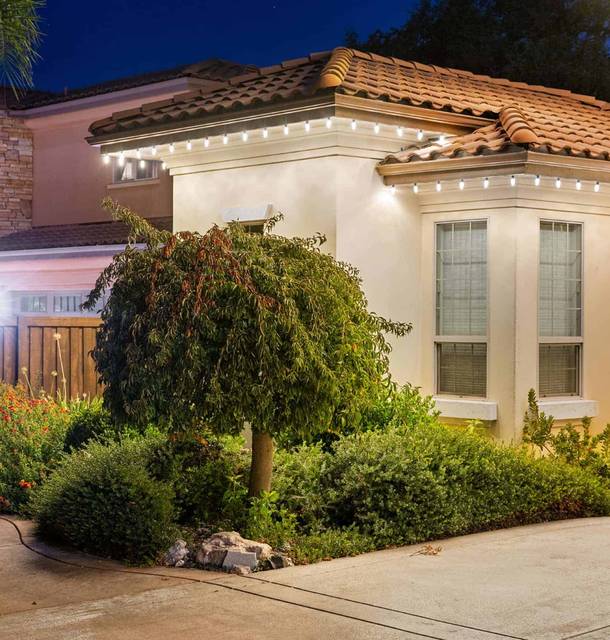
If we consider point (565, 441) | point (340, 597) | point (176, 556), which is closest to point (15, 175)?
point (565, 441)

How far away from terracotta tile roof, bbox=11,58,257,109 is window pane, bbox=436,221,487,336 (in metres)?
9.87

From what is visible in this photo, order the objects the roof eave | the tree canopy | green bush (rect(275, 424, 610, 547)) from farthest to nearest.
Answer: the tree canopy → the roof eave → green bush (rect(275, 424, 610, 547))

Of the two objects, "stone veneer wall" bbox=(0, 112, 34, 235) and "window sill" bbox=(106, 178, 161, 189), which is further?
"stone veneer wall" bbox=(0, 112, 34, 235)

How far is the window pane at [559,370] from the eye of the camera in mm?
11891

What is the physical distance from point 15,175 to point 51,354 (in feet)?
31.2

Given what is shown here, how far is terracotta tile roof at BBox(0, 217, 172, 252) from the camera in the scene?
19.4 metres

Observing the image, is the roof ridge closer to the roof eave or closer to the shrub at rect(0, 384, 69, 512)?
the roof eave

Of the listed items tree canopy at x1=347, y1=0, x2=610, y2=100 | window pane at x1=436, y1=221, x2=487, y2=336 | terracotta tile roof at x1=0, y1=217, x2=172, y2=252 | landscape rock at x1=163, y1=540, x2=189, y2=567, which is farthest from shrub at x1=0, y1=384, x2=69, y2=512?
tree canopy at x1=347, y1=0, x2=610, y2=100

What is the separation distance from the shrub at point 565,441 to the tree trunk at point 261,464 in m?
3.24

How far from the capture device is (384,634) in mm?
6309

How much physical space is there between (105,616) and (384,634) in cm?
173

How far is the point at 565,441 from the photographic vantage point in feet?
37.8

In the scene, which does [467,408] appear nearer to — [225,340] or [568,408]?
[568,408]

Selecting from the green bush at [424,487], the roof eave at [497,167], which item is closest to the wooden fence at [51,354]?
the roof eave at [497,167]
